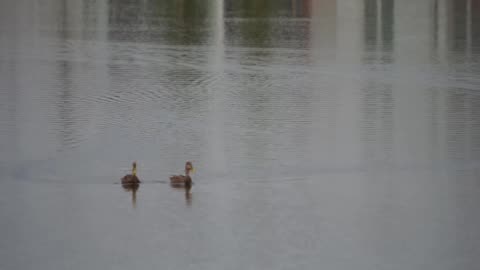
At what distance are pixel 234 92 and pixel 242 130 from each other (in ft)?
11.4

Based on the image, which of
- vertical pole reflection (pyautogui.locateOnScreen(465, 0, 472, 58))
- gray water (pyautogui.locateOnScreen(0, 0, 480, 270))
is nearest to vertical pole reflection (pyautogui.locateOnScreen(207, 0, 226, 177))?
gray water (pyautogui.locateOnScreen(0, 0, 480, 270))

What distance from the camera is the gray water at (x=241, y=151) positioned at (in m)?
10.4

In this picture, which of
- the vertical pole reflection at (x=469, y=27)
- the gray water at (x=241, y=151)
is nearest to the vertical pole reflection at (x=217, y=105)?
the gray water at (x=241, y=151)

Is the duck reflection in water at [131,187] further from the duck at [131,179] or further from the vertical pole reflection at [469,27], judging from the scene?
the vertical pole reflection at [469,27]

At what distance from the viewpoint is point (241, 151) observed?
1391 cm

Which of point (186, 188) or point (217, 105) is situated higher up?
point (217, 105)

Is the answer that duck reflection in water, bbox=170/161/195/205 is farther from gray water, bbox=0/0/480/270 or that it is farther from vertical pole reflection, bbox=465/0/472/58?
vertical pole reflection, bbox=465/0/472/58

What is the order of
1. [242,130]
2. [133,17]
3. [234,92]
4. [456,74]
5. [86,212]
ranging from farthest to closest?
[133,17] → [456,74] → [234,92] → [242,130] → [86,212]

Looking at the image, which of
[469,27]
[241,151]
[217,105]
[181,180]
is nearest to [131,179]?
[181,180]

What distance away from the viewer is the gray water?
34.1ft

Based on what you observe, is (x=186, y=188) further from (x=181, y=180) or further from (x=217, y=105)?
(x=217, y=105)

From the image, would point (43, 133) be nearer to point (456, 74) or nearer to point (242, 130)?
point (242, 130)

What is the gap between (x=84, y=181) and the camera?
1244 centimetres

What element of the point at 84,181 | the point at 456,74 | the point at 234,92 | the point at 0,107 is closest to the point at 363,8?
the point at 456,74
